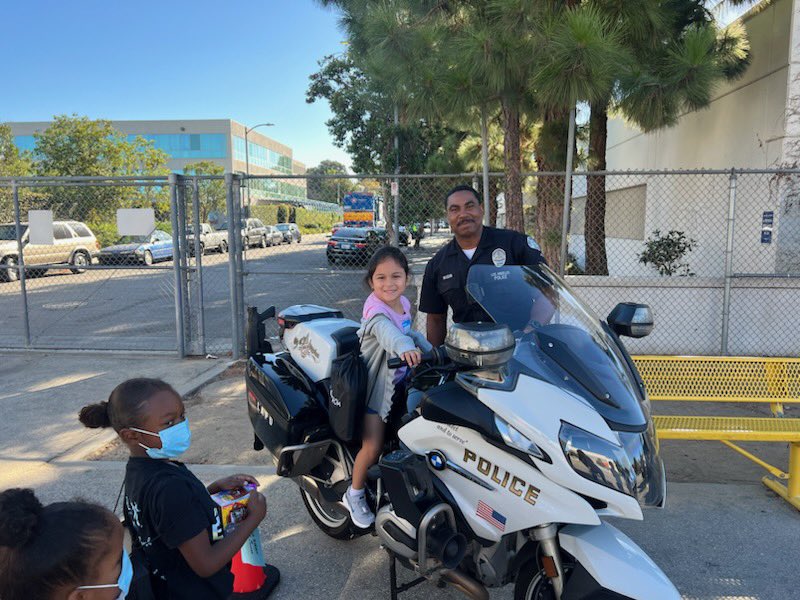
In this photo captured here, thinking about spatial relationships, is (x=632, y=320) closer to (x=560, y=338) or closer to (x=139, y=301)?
(x=560, y=338)

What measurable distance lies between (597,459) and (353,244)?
8575 millimetres

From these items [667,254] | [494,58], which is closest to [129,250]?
[494,58]

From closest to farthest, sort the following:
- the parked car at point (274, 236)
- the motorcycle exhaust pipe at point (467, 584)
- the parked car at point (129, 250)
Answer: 1. the motorcycle exhaust pipe at point (467, 584)
2. the parked car at point (129, 250)
3. the parked car at point (274, 236)

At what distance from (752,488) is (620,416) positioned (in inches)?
114

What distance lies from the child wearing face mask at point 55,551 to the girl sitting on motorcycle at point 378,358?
1396mm

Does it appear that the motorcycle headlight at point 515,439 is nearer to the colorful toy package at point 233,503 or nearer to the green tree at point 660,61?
the colorful toy package at point 233,503

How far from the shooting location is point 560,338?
2170mm

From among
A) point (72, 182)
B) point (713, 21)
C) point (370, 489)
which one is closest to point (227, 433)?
point (370, 489)

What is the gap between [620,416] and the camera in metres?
1.97

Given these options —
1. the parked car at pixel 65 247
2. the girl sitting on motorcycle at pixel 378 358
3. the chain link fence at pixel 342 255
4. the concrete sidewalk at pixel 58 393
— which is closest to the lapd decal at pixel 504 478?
the girl sitting on motorcycle at pixel 378 358

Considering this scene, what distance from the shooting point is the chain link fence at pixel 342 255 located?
23.8 feet

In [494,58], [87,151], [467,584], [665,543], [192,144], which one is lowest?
[665,543]

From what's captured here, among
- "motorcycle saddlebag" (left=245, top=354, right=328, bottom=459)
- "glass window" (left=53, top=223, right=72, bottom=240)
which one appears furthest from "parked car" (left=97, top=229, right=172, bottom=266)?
"motorcycle saddlebag" (left=245, top=354, right=328, bottom=459)

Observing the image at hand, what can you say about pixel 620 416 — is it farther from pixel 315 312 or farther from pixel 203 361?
pixel 203 361
